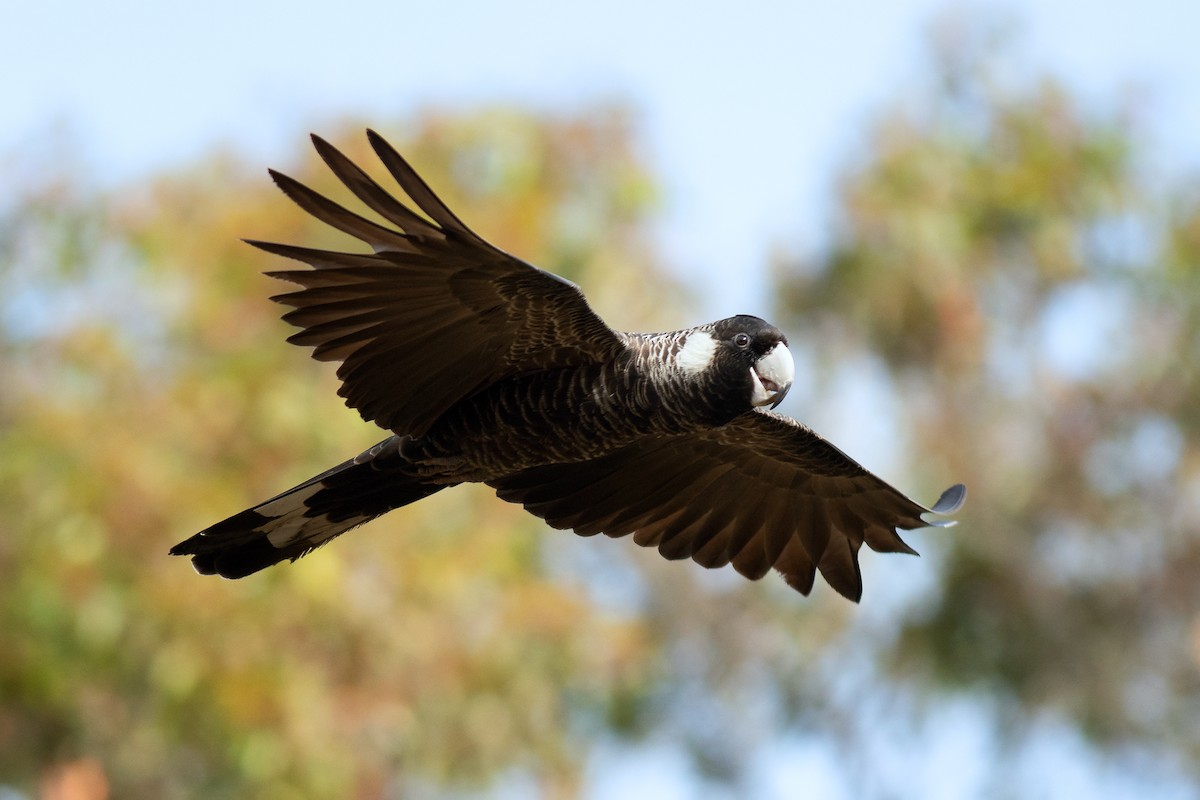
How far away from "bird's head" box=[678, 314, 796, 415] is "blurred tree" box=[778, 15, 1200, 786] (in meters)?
14.4

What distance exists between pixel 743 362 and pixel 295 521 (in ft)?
6.24

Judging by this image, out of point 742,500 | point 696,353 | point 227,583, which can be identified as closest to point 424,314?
point 696,353

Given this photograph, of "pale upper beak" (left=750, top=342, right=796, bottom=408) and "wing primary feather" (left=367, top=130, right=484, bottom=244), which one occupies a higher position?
"pale upper beak" (left=750, top=342, right=796, bottom=408)

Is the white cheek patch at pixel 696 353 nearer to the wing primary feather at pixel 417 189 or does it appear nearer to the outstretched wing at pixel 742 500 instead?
the outstretched wing at pixel 742 500

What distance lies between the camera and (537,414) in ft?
19.1

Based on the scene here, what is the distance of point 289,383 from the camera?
1566cm

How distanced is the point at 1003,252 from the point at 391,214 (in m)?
16.4

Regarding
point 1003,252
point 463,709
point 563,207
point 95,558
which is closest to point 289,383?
point 95,558

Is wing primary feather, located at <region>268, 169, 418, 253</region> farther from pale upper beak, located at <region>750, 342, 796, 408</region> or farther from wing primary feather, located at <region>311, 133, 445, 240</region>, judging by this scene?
pale upper beak, located at <region>750, 342, 796, 408</region>

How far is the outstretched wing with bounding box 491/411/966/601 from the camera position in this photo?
657cm

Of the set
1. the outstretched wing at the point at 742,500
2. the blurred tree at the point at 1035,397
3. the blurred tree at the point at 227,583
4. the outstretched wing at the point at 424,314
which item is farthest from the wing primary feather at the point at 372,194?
the blurred tree at the point at 1035,397

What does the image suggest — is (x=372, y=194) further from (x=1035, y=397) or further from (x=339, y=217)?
(x=1035, y=397)

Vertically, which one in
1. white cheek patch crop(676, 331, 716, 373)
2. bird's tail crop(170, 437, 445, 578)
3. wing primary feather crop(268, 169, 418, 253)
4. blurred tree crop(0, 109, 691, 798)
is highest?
A: blurred tree crop(0, 109, 691, 798)

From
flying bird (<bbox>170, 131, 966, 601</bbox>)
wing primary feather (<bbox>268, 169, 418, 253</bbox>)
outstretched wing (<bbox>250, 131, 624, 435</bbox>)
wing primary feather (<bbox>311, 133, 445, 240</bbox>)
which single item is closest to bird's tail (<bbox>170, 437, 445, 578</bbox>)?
flying bird (<bbox>170, 131, 966, 601</bbox>)
